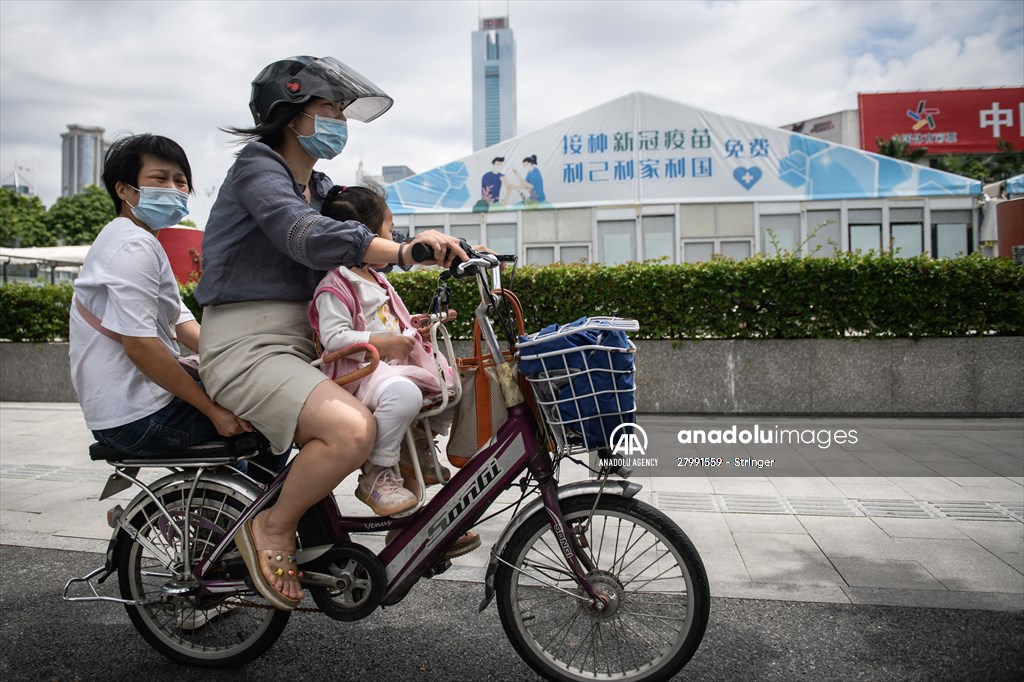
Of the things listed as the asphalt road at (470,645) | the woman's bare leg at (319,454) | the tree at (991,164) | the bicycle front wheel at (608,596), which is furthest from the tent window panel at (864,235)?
A: the tree at (991,164)

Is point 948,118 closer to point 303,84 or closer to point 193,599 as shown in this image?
point 303,84

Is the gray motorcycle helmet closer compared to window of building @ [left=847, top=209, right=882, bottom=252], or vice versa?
the gray motorcycle helmet

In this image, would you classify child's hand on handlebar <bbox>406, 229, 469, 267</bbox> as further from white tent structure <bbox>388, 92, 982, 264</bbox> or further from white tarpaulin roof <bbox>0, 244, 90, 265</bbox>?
white tarpaulin roof <bbox>0, 244, 90, 265</bbox>

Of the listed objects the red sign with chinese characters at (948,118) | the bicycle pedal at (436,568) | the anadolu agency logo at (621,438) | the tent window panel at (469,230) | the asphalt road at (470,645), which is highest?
the red sign with chinese characters at (948,118)

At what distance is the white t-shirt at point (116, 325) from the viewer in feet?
8.34

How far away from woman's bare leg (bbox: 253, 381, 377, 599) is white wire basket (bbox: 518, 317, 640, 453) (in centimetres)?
56

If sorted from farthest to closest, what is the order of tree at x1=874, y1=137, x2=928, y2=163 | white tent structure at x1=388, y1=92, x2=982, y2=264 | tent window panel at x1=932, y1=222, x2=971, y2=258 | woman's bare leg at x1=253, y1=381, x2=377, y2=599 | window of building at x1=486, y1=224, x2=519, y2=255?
1. tree at x1=874, y1=137, x2=928, y2=163
2. window of building at x1=486, y1=224, x2=519, y2=255
3. tent window panel at x1=932, y1=222, x2=971, y2=258
4. white tent structure at x1=388, y1=92, x2=982, y2=264
5. woman's bare leg at x1=253, y1=381, x2=377, y2=599

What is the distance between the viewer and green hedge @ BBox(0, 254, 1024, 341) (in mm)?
7449

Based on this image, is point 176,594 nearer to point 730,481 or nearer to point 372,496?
point 372,496

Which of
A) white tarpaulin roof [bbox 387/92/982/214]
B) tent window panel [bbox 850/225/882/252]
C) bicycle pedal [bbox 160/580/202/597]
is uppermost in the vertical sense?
white tarpaulin roof [bbox 387/92/982/214]

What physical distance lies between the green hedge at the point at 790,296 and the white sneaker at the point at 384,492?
5517 millimetres

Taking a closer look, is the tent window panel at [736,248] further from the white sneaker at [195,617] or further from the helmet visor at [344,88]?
the white sneaker at [195,617]

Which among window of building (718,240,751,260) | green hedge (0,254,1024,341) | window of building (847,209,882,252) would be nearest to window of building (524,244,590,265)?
window of building (718,240,751,260)

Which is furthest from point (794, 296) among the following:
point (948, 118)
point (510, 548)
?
point (948, 118)
